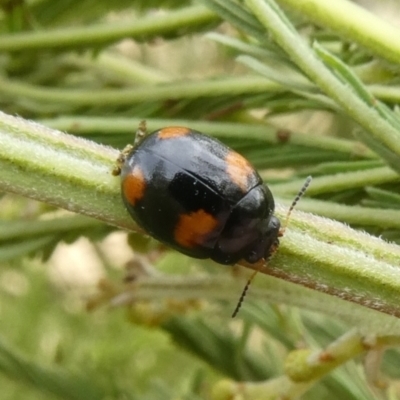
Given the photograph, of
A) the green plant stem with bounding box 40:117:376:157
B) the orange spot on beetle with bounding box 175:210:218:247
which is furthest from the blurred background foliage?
the orange spot on beetle with bounding box 175:210:218:247

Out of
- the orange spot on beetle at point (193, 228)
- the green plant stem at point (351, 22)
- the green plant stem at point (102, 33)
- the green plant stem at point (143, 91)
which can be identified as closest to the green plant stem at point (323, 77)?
the green plant stem at point (351, 22)

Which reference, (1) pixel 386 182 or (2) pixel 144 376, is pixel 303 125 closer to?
(2) pixel 144 376

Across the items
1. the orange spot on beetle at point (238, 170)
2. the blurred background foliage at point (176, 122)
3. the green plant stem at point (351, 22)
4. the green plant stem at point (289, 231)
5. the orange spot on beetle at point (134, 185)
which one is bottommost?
the blurred background foliage at point (176, 122)

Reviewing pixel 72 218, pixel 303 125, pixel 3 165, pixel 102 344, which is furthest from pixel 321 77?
pixel 303 125

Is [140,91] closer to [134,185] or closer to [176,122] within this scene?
[176,122]

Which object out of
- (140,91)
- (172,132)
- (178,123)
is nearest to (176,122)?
(178,123)

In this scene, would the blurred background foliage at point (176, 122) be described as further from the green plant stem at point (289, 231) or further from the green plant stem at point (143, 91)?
the green plant stem at point (289, 231)
